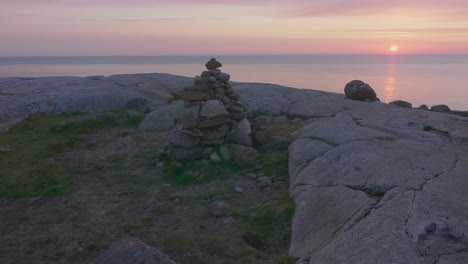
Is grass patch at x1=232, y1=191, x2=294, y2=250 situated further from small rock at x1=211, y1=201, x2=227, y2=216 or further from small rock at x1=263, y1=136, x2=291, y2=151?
small rock at x1=263, y1=136, x2=291, y2=151

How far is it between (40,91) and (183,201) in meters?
15.6

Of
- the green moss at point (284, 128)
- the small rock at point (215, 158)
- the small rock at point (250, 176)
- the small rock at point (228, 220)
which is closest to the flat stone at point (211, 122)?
the small rock at point (215, 158)

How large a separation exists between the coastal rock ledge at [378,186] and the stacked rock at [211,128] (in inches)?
61.9

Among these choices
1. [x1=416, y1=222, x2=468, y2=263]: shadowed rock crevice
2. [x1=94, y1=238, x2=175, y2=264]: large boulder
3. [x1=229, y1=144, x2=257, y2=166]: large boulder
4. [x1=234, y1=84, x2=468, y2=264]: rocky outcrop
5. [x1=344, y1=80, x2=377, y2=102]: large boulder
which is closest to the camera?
[x1=416, y1=222, x2=468, y2=263]: shadowed rock crevice

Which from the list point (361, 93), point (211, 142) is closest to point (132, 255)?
point (211, 142)

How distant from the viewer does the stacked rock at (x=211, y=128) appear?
12.3 metres

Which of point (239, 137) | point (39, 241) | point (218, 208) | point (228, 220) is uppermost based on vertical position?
point (239, 137)

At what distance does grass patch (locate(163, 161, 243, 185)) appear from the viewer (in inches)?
447

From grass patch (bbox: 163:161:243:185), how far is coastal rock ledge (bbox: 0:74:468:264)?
5.89 ft

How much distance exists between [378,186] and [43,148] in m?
10.7

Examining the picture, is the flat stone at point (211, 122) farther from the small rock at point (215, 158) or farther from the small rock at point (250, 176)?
the small rock at point (250, 176)

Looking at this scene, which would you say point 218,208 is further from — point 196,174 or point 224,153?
point 224,153

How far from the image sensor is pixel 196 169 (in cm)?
1187

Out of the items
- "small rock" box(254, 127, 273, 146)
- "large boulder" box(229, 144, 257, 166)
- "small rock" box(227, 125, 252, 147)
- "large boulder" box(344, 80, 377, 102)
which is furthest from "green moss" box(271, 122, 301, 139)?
"large boulder" box(344, 80, 377, 102)
